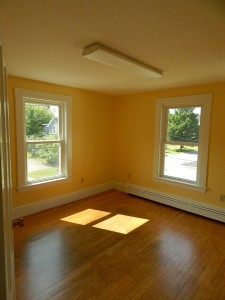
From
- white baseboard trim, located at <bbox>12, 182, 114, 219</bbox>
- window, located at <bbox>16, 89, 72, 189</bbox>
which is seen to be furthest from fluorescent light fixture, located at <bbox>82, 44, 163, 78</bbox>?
white baseboard trim, located at <bbox>12, 182, 114, 219</bbox>

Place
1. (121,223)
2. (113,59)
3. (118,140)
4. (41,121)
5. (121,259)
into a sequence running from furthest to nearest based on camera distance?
(118,140) → (41,121) → (121,223) → (121,259) → (113,59)

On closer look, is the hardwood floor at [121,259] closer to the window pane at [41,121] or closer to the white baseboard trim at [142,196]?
the white baseboard trim at [142,196]

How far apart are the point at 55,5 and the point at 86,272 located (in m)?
2.37

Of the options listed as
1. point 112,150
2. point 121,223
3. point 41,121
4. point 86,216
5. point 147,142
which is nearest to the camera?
point 121,223

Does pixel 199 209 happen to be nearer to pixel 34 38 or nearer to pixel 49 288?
pixel 49 288

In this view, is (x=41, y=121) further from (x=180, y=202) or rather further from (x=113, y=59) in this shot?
(x=180, y=202)

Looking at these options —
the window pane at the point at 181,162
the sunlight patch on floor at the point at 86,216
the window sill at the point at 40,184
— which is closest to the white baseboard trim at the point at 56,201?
the window sill at the point at 40,184

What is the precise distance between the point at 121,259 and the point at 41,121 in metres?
2.55

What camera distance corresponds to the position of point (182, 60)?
221 centimetres

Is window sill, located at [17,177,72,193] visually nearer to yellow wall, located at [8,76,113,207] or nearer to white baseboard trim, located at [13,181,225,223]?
yellow wall, located at [8,76,113,207]

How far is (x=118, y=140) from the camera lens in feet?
15.9

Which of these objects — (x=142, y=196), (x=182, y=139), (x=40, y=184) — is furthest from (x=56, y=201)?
(x=182, y=139)

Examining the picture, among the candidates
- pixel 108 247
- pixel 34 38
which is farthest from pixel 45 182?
pixel 34 38

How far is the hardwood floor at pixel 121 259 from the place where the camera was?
189cm
